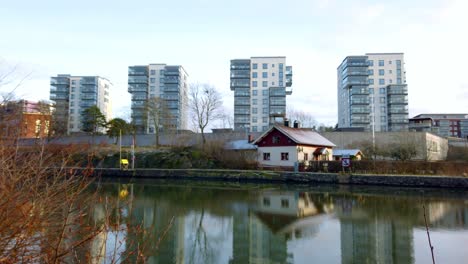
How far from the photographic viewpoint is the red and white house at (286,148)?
120 ft

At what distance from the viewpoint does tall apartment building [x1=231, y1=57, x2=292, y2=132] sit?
8031 cm

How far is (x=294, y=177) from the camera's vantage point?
104ft

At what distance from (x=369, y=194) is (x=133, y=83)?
243 ft

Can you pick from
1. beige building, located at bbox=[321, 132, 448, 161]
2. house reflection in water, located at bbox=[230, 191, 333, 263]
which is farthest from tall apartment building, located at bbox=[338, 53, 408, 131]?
house reflection in water, located at bbox=[230, 191, 333, 263]

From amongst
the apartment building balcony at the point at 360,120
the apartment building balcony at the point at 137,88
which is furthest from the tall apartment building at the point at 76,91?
the apartment building balcony at the point at 360,120

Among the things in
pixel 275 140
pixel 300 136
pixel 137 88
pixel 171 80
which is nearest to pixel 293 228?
pixel 275 140

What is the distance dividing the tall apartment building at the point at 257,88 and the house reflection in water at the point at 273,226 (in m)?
59.6

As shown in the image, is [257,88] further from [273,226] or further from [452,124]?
[452,124]

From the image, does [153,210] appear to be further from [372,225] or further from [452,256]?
[452,256]

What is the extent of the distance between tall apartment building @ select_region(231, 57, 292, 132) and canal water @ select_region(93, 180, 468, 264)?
2317 inches

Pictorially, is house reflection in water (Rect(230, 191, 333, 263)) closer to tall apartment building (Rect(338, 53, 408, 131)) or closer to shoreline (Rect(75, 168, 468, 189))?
shoreline (Rect(75, 168, 468, 189))

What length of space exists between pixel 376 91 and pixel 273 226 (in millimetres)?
76423

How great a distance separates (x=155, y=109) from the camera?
49.8 metres

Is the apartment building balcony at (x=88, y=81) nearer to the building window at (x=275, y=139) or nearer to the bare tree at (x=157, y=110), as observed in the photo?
the bare tree at (x=157, y=110)
